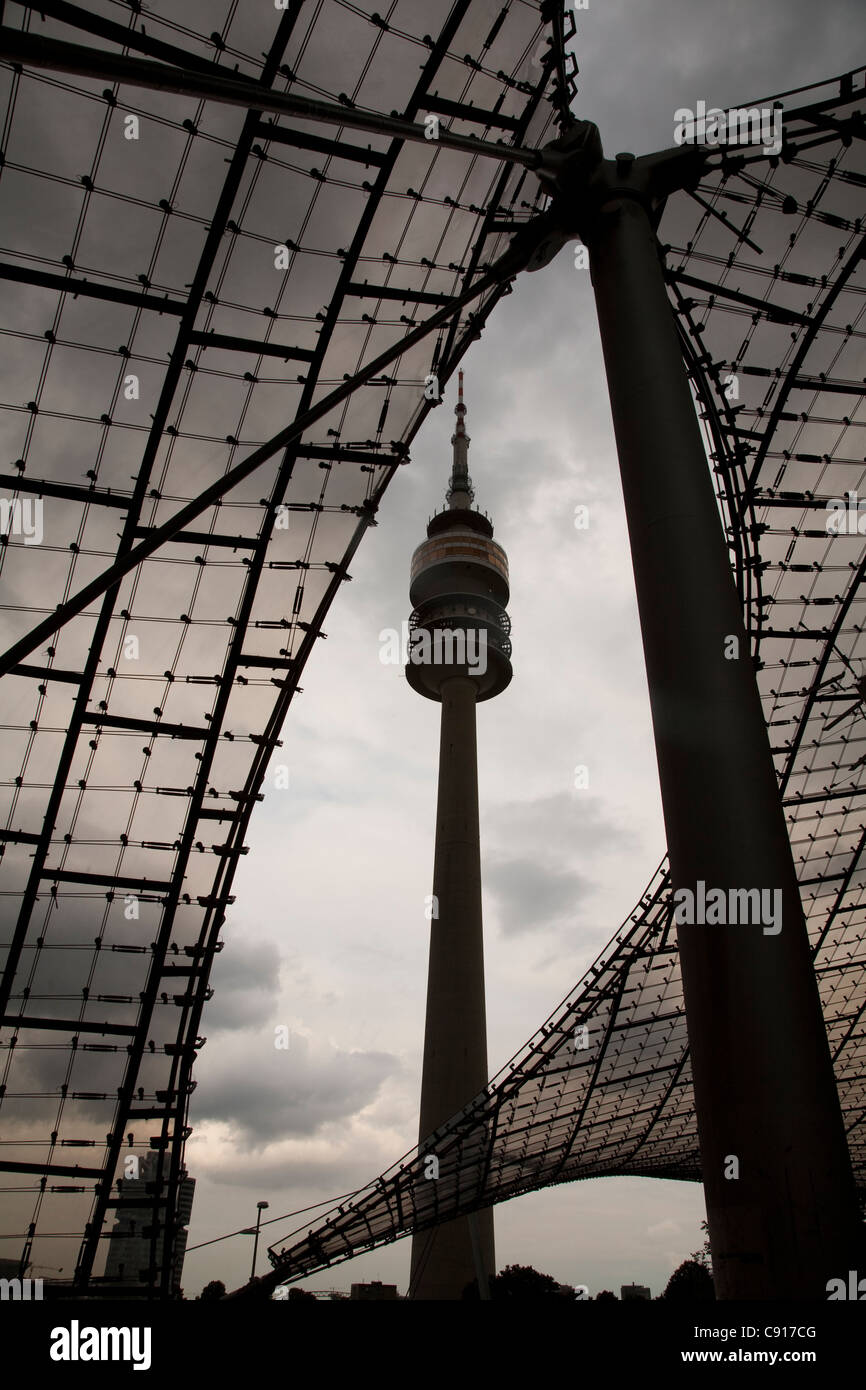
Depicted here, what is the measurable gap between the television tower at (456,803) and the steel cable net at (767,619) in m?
5.04

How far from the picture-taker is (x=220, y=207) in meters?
18.6

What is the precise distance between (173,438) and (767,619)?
18727 mm

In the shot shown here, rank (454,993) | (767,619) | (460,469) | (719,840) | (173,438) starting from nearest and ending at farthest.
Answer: (719,840)
(173,438)
(767,619)
(454,993)
(460,469)

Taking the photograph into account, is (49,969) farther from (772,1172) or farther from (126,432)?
(772,1172)

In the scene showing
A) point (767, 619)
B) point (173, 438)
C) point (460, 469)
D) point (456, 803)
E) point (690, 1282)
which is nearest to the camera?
point (173, 438)

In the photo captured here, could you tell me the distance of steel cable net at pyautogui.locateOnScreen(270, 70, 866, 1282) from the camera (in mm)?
20891

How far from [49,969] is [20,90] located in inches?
876

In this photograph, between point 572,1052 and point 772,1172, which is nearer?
point 772,1172

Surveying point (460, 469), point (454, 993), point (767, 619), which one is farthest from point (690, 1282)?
point (460, 469)

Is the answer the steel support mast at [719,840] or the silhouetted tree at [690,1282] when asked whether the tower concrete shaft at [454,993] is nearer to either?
the silhouetted tree at [690,1282]

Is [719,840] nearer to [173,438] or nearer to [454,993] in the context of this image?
[173,438]

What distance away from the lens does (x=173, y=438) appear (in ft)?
70.6
